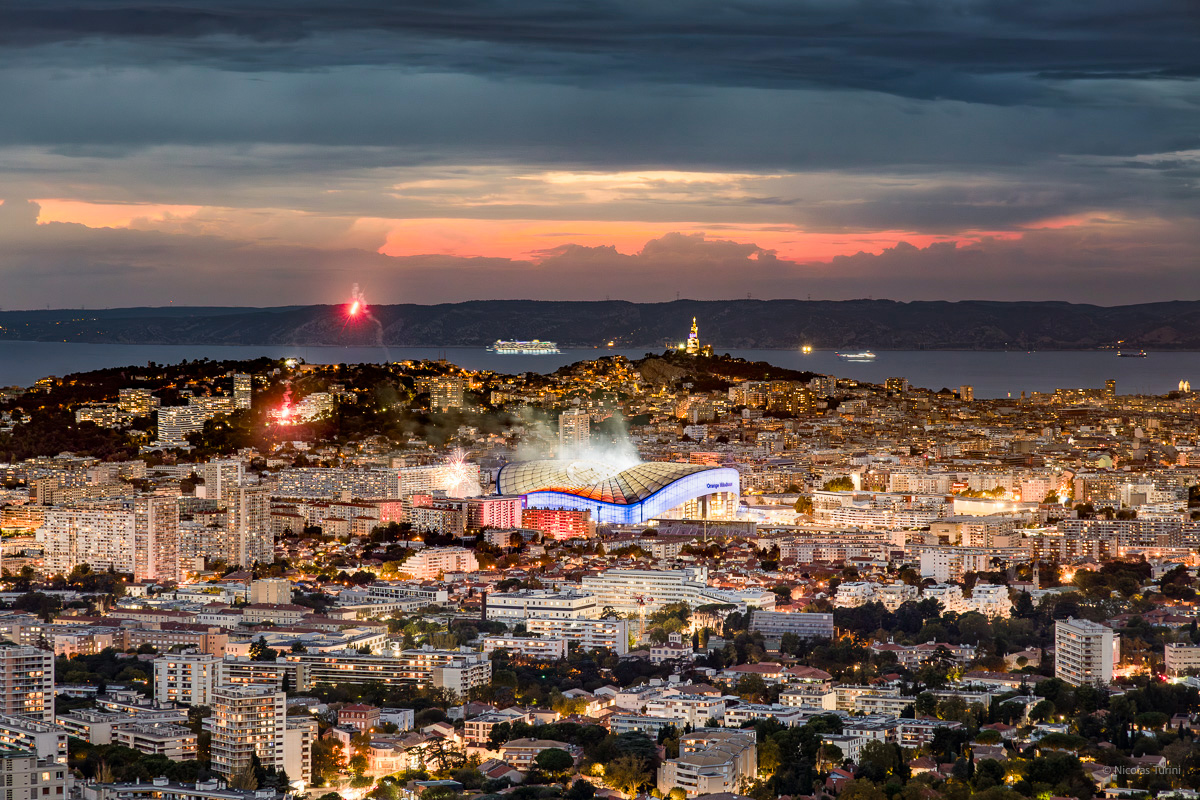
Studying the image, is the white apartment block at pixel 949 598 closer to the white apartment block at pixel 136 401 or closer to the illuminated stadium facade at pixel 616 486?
the illuminated stadium facade at pixel 616 486

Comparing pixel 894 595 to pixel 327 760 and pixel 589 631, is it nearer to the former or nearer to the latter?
pixel 589 631

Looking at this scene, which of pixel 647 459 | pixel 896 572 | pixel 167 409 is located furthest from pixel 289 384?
pixel 896 572

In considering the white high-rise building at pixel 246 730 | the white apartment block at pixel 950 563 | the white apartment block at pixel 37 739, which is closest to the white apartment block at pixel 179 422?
the white apartment block at pixel 950 563

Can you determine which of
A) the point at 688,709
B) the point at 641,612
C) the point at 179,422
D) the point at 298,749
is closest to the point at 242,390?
the point at 179,422

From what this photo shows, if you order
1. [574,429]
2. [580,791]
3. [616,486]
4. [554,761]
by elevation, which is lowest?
[580,791]

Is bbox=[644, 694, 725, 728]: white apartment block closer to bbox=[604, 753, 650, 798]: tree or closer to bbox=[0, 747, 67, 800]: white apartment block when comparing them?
bbox=[604, 753, 650, 798]: tree

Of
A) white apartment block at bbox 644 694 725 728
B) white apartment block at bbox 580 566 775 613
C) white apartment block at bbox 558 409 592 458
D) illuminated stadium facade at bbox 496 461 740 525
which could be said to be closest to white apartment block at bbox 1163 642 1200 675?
white apartment block at bbox 644 694 725 728

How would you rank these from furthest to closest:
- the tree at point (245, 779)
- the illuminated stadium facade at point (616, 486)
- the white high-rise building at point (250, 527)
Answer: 1. the illuminated stadium facade at point (616, 486)
2. the white high-rise building at point (250, 527)
3. the tree at point (245, 779)
